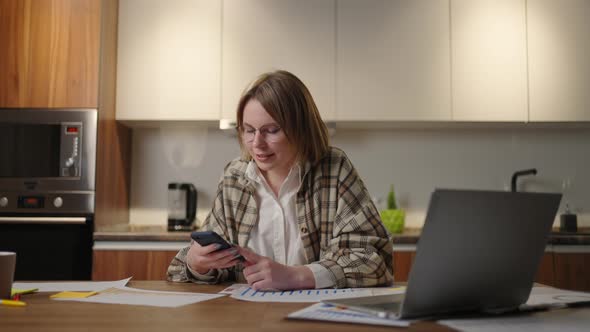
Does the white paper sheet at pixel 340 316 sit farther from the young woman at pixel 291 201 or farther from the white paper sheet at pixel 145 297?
the young woman at pixel 291 201

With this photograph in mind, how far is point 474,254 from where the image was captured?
0.86 m

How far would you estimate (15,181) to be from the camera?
8.82 feet

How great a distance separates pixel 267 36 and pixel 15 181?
135 centimetres

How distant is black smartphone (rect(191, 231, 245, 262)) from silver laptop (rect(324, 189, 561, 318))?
0.37m

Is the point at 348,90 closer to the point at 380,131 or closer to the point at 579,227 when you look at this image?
the point at 380,131

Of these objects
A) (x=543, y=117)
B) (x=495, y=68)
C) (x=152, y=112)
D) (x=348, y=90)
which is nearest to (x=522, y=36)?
(x=495, y=68)

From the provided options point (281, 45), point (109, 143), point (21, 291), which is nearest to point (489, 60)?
point (281, 45)

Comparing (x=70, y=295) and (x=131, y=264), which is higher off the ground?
(x=70, y=295)

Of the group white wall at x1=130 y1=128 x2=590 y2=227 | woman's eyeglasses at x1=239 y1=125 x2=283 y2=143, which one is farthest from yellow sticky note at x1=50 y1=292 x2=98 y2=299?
white wall at x1=130 y1=128 x2=590 y2=227

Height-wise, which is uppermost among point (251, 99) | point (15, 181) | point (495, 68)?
point (495, 68)

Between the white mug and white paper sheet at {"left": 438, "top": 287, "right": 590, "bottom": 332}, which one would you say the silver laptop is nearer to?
white paper sheet at {"left": 438, "top": 287, "right": 590, "bottom": 332}

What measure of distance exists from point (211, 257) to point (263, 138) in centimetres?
38

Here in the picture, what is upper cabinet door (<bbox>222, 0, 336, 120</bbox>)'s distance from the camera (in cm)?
288

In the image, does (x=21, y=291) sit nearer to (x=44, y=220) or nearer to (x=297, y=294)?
(x=297, y=294)
